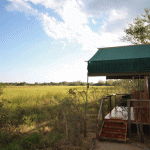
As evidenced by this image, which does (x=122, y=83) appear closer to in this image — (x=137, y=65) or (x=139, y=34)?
(x=139, y=34)

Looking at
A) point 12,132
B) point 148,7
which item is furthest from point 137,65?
point 148,7

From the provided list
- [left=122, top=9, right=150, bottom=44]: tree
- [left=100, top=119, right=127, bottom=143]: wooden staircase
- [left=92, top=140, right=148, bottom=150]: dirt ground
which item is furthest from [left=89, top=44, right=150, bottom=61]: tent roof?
[left=122, top=9, right=150, bottom=44]: tree

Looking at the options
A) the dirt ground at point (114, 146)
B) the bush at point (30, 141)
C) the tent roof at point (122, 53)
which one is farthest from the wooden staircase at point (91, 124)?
the tent roof at point (122, 53)

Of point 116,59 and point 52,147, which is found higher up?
point 116,59

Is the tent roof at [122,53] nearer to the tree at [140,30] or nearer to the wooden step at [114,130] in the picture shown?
the wooden step at [114,130]

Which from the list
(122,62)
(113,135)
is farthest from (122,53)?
(113,135)

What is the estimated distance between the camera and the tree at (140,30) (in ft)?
62.6

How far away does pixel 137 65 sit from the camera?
636 cm

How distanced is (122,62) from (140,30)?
15.3 metres

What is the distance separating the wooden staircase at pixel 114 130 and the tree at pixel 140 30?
51.9 feet

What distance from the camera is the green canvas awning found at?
631cm

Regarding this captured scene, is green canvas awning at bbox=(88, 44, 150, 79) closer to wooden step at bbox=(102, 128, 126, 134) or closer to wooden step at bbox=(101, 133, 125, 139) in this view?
wooden step at bbox=(102, 128, 126, 134)

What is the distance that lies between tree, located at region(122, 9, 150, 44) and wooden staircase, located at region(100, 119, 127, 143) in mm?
15829

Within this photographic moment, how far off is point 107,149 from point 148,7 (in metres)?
19.9
